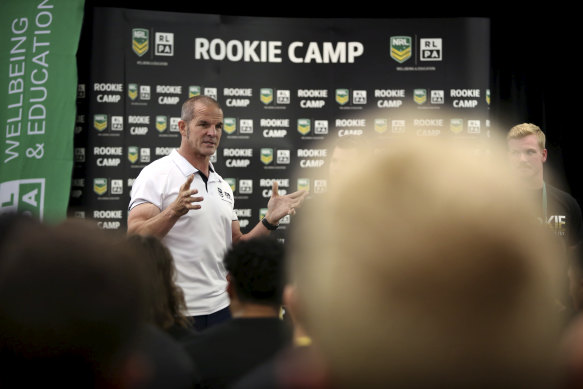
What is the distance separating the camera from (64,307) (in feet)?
2.22

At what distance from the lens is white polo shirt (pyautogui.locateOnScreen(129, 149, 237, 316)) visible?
312 centimetres

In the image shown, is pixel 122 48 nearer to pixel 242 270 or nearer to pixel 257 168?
pixel 257 168

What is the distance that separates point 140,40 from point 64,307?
16.4 feet

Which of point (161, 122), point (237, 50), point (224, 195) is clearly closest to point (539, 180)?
point (224, 195)

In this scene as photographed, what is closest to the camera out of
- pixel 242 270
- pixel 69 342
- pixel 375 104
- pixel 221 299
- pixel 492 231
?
pixel 492 231

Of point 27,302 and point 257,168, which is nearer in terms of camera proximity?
point 27,302

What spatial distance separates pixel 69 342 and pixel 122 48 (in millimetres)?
4988

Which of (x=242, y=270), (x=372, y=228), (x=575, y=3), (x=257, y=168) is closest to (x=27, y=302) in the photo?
(x=372, y=228)

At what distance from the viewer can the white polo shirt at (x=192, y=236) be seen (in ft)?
10.2

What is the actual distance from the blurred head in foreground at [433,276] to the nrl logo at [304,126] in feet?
15.9

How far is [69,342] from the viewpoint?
69 cm

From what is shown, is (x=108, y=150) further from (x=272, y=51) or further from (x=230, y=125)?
(x=272, y=51)

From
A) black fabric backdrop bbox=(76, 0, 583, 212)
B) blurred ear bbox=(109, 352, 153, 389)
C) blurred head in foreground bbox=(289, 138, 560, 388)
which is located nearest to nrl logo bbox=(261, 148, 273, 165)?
black fabric backdrop bbox=(76, 0, 583, 212)

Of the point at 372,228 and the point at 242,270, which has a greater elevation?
the point at 372,228
